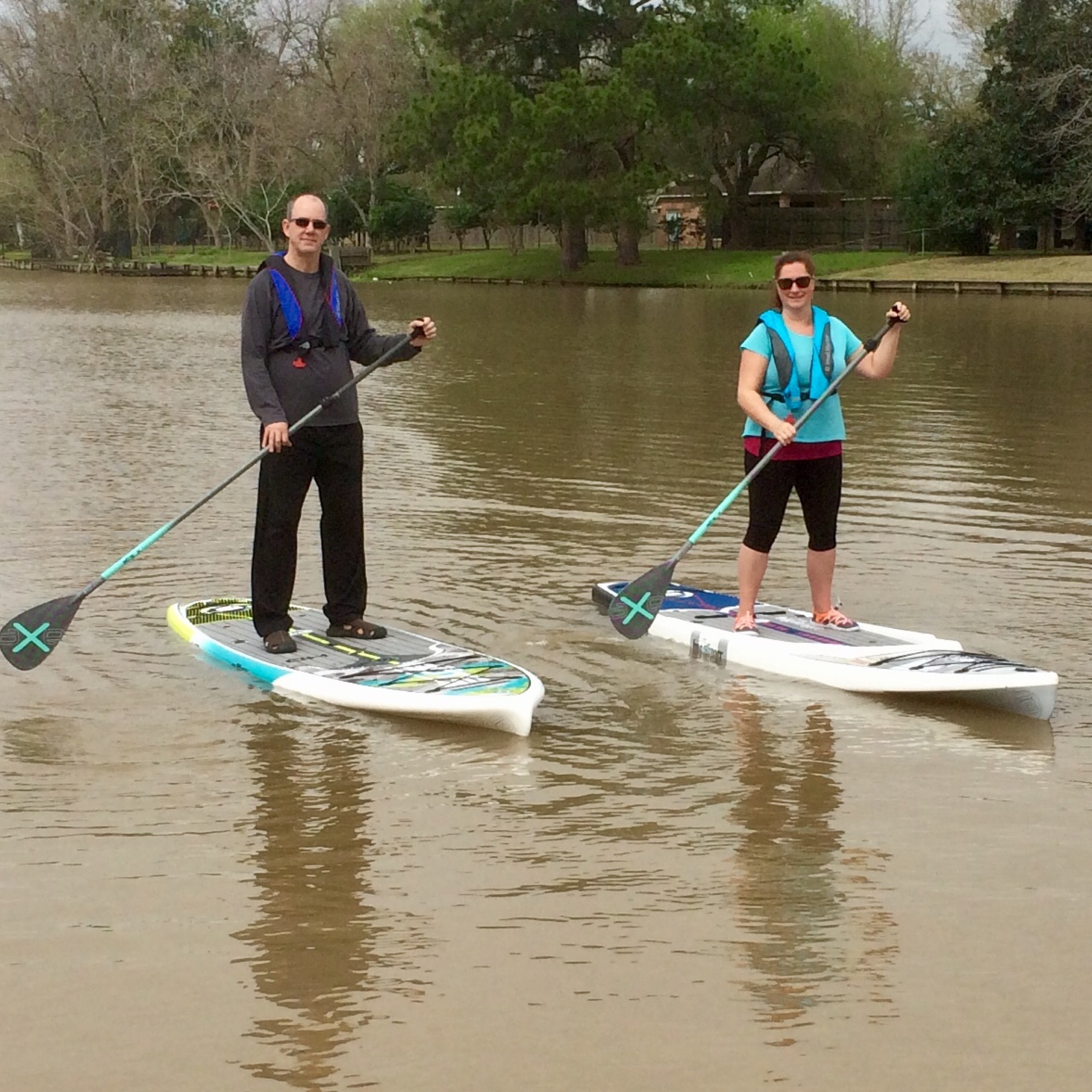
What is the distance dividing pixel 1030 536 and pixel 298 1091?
7.57 meters

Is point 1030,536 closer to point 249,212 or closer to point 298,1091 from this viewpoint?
point 298,1091

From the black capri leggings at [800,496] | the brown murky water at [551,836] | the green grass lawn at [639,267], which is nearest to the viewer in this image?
the brown murky water at [551,836]

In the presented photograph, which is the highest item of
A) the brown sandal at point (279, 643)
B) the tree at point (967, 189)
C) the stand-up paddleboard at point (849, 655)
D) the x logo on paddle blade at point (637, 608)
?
the tree at point (967, 189)

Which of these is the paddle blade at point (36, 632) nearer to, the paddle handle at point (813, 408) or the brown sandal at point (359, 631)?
the brown sandal at point (359, 631)

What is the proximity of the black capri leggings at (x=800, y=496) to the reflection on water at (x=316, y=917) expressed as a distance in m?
2.17

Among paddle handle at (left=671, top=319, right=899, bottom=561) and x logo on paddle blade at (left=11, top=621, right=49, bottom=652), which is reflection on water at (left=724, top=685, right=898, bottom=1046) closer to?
paddle handle at (left=671, top=319, right=899, bottom=561)

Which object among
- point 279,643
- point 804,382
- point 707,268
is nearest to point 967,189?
point 707,268

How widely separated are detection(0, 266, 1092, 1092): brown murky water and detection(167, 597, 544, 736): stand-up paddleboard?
97 mm

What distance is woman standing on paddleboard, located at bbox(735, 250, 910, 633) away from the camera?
726 centimetres

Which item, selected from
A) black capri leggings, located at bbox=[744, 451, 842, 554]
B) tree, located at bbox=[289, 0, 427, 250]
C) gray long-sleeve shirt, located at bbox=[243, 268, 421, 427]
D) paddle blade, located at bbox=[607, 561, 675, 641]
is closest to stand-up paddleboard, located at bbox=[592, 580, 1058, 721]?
paddle blade, located at bbox=[607, 561, 675, 641]

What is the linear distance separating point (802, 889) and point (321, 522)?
10.1 ft

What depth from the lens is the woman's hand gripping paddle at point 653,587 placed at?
7293mm

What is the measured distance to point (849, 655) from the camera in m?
7.06

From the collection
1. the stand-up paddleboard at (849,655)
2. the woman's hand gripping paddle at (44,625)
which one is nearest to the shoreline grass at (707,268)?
the stand-up paddleboard at (849,655)
